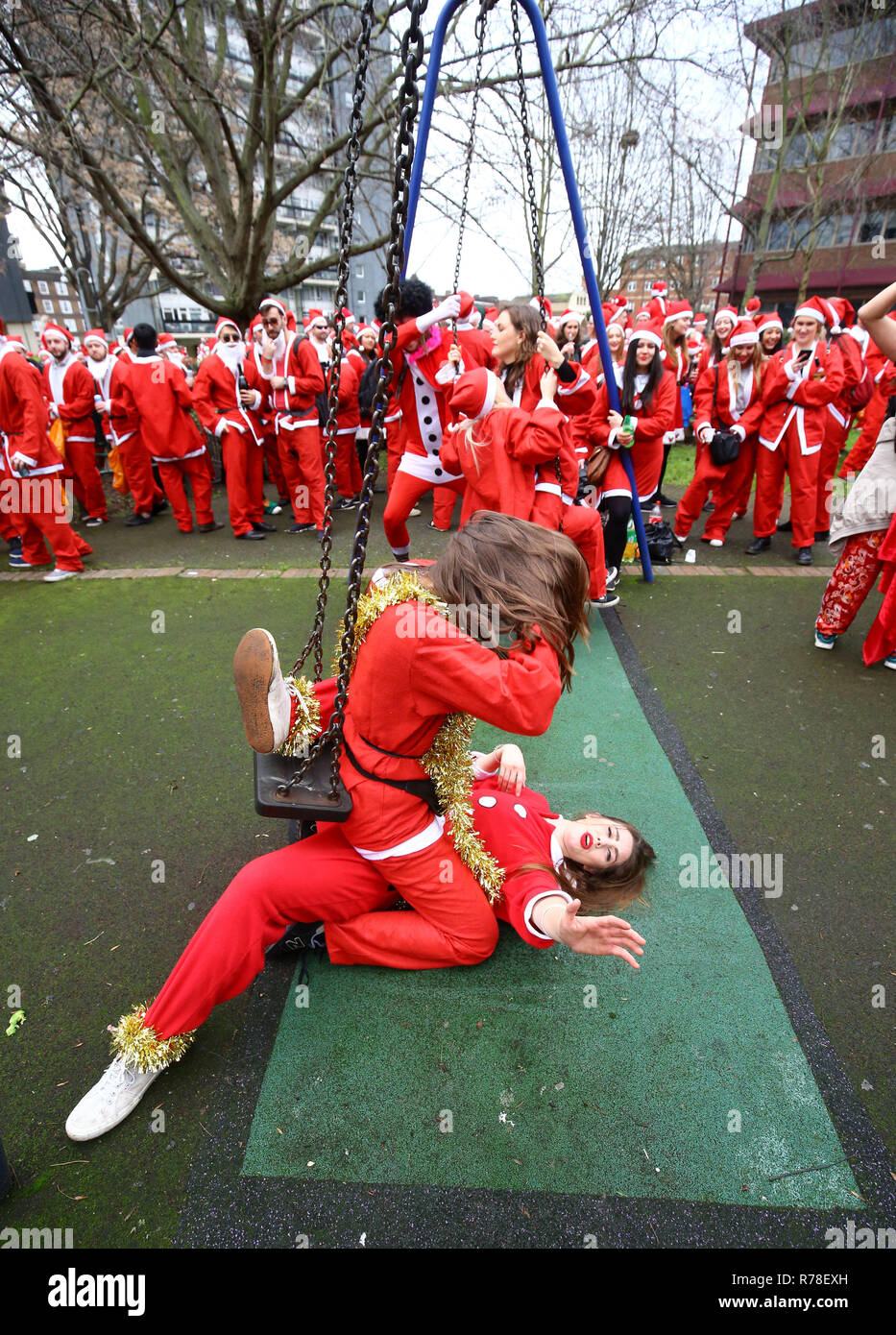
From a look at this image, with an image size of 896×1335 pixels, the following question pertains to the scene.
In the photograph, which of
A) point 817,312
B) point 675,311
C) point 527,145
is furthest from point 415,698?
point 675,311

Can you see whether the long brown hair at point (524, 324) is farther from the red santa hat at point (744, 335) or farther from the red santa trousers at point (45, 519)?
the red santa trousers at point (45, 519)

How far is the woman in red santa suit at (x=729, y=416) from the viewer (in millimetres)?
6598

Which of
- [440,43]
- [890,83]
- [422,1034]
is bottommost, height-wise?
[422,1034]

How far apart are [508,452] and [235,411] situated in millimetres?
4624

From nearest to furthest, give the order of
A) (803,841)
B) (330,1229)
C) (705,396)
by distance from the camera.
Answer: (330,1229), (803,841), (705,396)

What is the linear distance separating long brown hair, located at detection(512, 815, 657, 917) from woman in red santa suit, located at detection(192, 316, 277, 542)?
6.27 m

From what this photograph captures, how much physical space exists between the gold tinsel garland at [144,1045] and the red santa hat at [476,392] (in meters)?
3.55

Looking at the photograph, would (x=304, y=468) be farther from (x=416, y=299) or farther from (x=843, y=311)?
(x=843, y=311)

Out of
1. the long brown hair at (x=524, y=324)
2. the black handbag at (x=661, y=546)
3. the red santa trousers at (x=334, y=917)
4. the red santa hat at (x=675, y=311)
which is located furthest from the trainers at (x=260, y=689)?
the red santa hat at (x=675, y=311)

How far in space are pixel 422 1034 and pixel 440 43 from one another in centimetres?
425

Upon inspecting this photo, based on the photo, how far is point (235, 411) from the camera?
7527 millimetres

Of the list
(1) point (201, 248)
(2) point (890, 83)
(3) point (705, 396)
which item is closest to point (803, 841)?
(3) point (705, 396)
